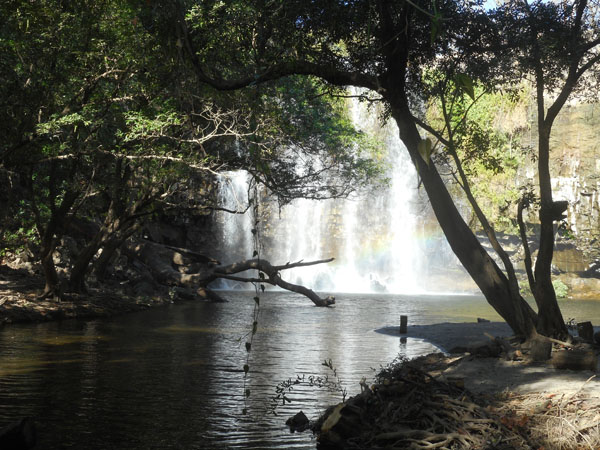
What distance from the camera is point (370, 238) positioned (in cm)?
5872

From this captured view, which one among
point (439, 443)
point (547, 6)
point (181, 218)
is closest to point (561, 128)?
point (181, 218)

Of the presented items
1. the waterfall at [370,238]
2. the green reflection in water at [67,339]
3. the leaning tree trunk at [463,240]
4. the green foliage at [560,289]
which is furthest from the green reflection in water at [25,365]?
the green foliage at [560,289]

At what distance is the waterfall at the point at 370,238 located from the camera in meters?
56.0

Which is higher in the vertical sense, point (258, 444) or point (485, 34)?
point (485, 34)

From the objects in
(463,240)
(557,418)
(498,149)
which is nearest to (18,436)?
(557,418)

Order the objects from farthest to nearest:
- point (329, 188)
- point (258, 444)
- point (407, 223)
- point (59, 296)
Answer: point (407, 223) < point (329, 188) < point (59, 296) < point (258, 444)

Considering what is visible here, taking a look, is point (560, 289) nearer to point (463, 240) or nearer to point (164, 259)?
point (164, 259)

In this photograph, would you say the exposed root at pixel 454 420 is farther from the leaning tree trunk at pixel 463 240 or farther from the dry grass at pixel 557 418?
the leaning tree trunk at pixel 463 240

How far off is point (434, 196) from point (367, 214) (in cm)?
4606

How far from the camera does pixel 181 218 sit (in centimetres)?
4609

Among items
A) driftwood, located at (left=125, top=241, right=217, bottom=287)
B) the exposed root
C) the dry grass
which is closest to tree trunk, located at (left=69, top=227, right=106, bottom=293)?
driftwood, located at (left=125, top=241, right=217, bottom=287)

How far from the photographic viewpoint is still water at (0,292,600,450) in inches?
360

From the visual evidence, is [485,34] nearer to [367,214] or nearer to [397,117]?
[397,117]

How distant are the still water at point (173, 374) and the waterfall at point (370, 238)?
29.7 meters
